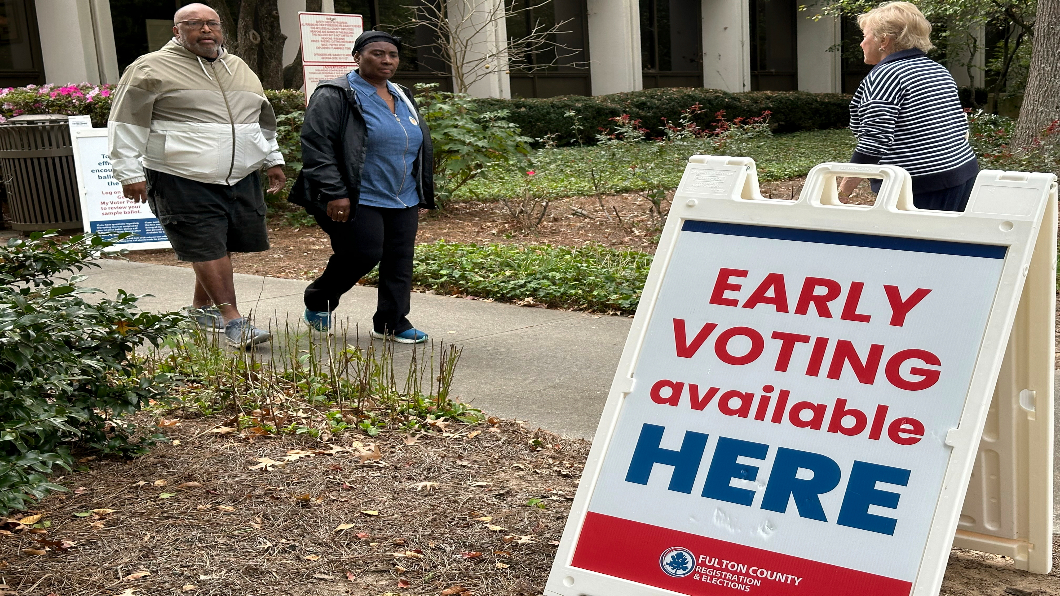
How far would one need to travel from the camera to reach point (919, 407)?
2410 millimetres

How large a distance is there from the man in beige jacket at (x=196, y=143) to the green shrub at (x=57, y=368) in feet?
5.15

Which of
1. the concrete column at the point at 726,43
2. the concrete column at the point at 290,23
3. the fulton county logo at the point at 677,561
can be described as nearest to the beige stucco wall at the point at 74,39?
the concrete column at the point at 290,23

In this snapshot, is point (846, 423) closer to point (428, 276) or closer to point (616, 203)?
point (428, 276)

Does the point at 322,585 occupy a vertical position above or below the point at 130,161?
below

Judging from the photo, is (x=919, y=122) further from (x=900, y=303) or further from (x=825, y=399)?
(x=825, y=399)

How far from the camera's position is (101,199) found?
9.98 m

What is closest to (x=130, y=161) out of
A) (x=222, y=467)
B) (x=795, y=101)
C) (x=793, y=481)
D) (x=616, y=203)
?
(x=222, y=467)

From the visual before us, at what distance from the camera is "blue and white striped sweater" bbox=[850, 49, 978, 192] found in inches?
188

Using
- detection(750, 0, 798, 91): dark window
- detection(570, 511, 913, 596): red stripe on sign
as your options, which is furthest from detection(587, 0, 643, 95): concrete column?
detection(570, 511, 913, 596): red stripe on sign

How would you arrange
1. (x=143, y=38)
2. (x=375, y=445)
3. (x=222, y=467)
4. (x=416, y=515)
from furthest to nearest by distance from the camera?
(x=143, y=38) → (x=375, y=445) → (x=222, y=467) → (x=416, y=515)

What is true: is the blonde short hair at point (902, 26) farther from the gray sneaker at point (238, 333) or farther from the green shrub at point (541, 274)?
the gray sneaker at point (238, 333)

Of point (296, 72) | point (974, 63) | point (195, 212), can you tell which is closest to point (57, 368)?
point (195, 212)

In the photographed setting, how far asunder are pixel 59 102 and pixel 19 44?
9.19 metres

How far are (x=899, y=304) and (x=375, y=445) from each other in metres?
2.26
